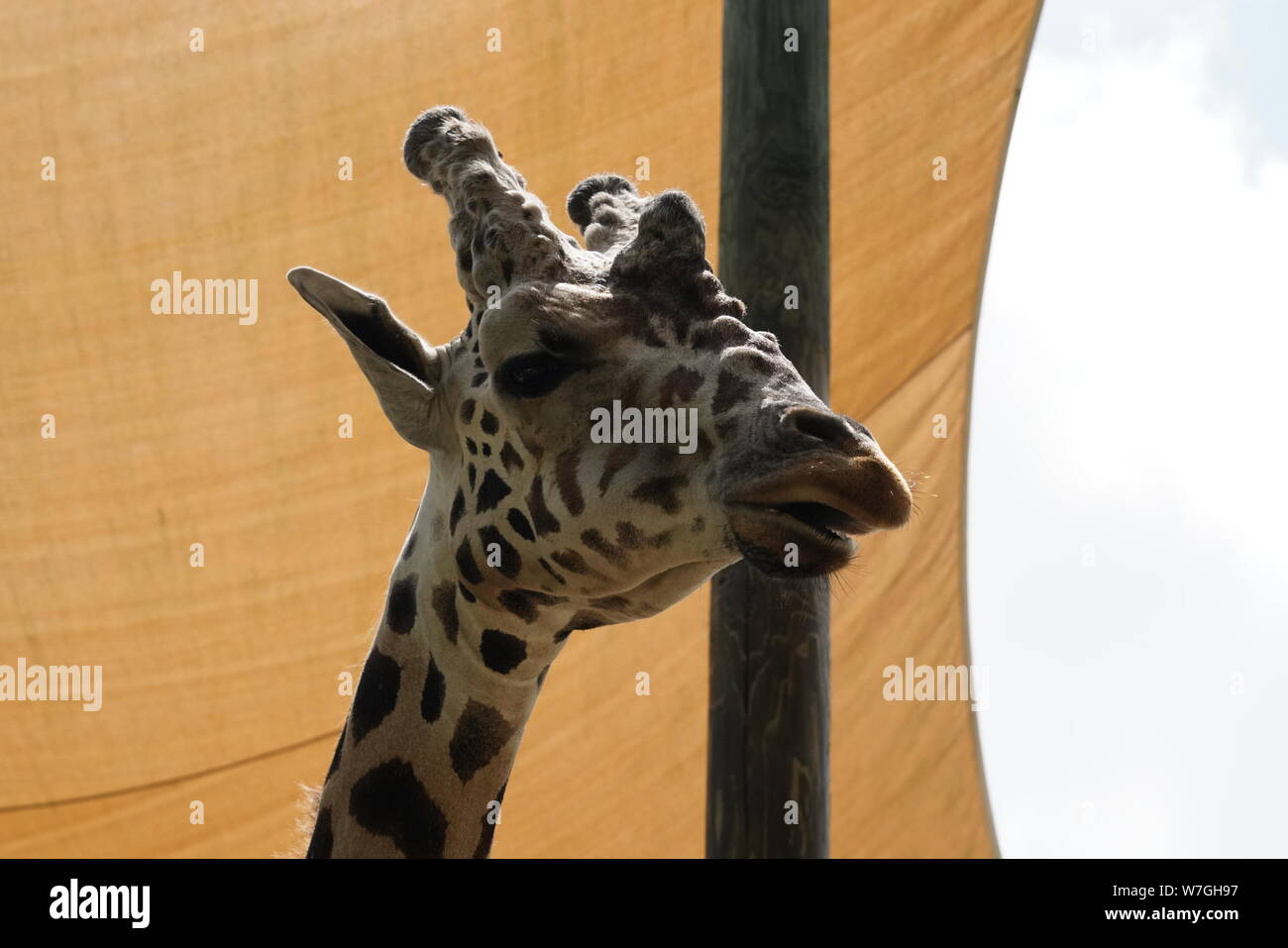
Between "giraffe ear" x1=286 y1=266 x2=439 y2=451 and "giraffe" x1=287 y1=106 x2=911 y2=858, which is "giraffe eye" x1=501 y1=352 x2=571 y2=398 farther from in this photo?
"giraffe ear" x1=286 y1=266 x2=439 y2=451

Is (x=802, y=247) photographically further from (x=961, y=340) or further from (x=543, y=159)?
(x=961, y=340)

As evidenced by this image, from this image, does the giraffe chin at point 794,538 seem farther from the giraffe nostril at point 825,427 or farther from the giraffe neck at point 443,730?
the giraffe neck at point 443,730

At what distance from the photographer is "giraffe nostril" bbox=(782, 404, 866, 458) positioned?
1889 mm

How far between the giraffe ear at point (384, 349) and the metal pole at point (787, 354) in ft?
3.06

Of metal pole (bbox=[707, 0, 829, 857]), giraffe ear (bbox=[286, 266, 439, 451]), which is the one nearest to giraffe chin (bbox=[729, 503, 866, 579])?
giraffe ear (bbox=[286, 266, 439, 451])

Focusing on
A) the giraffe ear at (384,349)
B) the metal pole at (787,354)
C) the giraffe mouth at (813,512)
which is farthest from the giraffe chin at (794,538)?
the metal pole at (787,354)

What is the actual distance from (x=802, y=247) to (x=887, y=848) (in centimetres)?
341

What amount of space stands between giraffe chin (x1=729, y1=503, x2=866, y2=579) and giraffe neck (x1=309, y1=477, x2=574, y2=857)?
0.46 metres

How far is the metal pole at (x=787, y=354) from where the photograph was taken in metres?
3.24

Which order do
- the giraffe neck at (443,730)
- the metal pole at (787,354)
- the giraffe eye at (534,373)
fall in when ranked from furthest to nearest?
the metal pole at (787,354) → the giraffe neck at (443,730) → the giraffe eye at (534,373)
